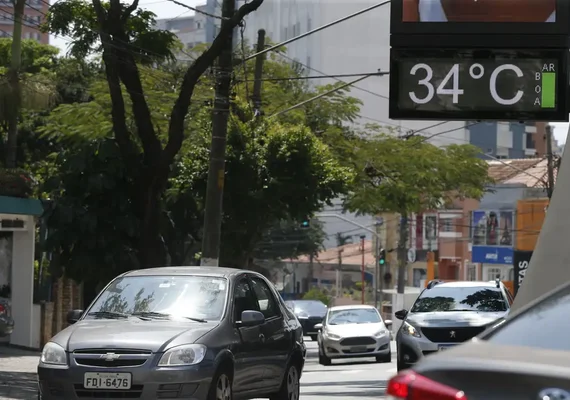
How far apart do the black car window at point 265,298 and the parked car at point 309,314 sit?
109 ft

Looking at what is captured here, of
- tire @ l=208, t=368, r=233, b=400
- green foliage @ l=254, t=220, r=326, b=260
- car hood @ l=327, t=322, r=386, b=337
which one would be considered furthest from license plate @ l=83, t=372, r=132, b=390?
green foliage @ l=254, t=220, r=326, b=260

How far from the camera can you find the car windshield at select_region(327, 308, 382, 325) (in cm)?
3253

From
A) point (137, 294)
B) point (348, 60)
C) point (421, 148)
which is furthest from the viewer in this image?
point (348, 60)

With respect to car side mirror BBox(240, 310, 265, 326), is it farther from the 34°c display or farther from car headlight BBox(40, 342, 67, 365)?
the 34°c display

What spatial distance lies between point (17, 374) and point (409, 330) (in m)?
6.18

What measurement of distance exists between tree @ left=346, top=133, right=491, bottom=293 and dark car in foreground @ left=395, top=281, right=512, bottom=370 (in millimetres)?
16073

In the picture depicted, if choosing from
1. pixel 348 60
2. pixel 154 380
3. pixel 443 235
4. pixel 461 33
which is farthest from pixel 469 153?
pixel 348 60

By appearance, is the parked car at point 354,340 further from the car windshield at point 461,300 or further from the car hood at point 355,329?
the car windshield at point 461,300

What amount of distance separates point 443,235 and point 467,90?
66.2 meters

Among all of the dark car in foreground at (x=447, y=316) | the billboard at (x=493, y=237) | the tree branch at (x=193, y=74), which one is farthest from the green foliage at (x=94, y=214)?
the billboard at (x=493, y=237)

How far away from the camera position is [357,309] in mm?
33344

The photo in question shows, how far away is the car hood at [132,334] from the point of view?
37.5ft

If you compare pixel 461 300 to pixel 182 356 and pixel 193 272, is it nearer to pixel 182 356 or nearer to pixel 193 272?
pixel 193 272

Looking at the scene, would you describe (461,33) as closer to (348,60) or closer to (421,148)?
(421,148)
